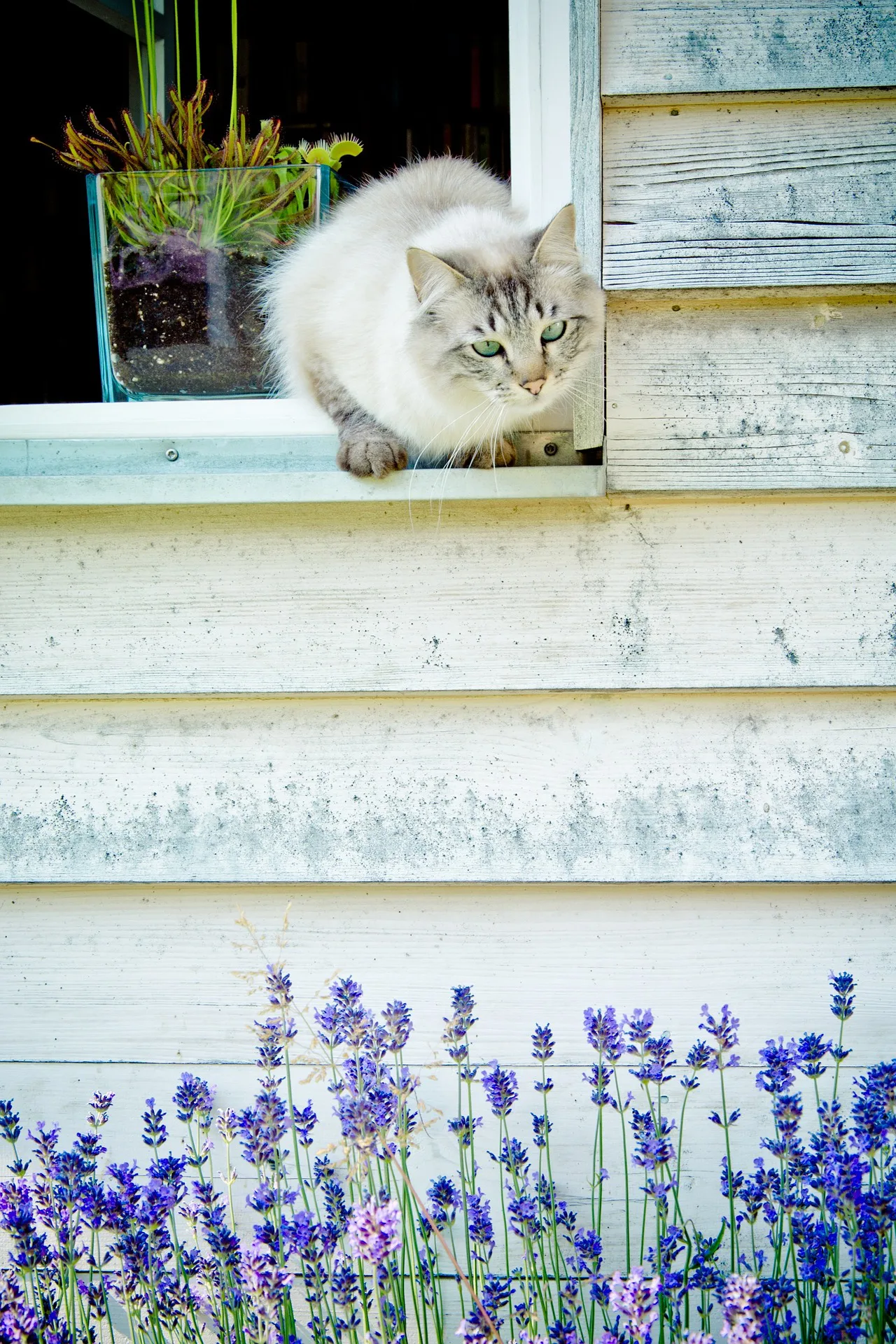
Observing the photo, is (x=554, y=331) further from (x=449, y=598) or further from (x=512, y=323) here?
(x=449, y=598)

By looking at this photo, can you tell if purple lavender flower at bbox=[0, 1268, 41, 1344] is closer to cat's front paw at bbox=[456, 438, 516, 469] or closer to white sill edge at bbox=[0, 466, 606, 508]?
white sill edge at bbox=[0, 466, 606, 508]

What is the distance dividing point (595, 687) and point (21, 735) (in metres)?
0.87

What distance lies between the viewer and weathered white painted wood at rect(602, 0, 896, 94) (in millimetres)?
1441

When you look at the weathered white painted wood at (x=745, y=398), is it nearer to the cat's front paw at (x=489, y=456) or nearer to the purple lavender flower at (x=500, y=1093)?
the cat's front paw at (x=489, y=456)

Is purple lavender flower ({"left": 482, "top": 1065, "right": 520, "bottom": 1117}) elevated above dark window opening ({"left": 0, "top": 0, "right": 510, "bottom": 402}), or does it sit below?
below

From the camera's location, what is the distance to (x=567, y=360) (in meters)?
1.52

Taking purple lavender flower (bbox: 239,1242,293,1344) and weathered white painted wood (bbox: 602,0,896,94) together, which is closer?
purple lavender flower (bbox: 239,1242,293,1344)

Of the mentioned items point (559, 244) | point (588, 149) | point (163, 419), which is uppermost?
point (588, 149)

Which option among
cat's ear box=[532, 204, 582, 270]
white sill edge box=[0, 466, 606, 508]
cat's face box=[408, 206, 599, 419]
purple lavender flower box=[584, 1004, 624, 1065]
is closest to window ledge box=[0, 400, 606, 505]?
white sill edge box=[0, 466, 606, 508]

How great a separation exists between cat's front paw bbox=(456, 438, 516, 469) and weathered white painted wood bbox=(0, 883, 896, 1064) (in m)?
0.62

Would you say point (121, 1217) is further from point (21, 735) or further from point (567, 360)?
point (567, 360)

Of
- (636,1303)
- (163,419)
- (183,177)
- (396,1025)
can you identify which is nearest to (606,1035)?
(396,1025)

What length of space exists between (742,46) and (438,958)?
1337 millimetres

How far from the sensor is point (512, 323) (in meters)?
1.52
